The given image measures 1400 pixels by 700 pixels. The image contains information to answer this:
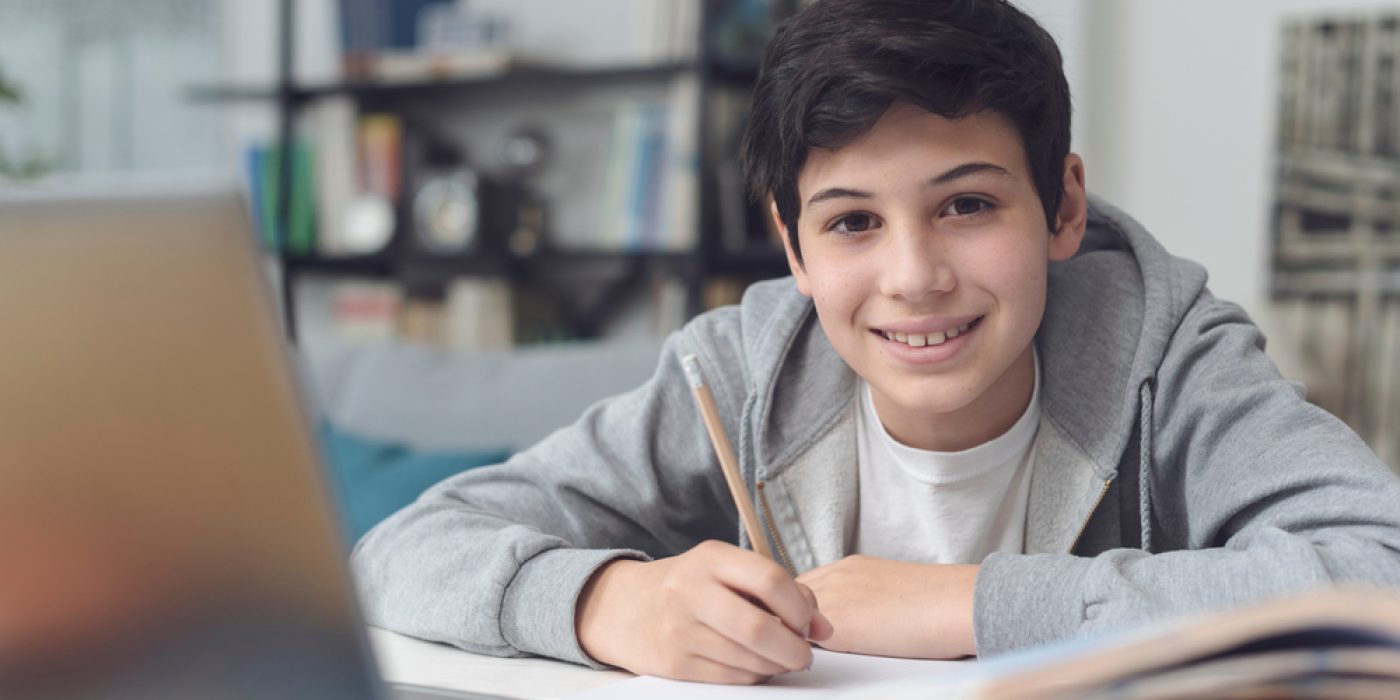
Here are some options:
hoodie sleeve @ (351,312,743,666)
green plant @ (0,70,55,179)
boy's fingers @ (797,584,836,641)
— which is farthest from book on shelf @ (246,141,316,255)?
boy's fingers @ (797,584,836,641)

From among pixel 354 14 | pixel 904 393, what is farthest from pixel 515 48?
pixel 904 393

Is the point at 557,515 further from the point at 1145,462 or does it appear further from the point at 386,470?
the point at 386,470

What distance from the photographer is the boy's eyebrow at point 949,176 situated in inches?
38.7

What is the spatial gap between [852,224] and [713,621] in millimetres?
388

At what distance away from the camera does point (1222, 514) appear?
0.94 m

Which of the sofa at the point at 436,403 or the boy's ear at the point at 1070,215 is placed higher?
the boy's ear at the point at 1070,215

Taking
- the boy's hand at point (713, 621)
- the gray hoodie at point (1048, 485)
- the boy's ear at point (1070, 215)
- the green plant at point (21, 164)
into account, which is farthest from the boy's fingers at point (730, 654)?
the green plant at point (21, 164)

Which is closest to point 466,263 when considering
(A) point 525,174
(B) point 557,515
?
(A) point 525,174

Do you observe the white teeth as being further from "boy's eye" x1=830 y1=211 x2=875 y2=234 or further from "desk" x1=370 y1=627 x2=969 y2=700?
"desk" x1=370 y1=627 x2=969 y2=700

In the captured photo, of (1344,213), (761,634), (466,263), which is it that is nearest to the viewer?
(761,634)

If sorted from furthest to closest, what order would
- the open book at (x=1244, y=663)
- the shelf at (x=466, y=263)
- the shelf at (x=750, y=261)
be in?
Answer: the shelf at (x=466, y=263), the shelf at (x=750, y=261), the open book at (x=1244, y=663)

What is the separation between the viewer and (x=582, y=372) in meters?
2.21

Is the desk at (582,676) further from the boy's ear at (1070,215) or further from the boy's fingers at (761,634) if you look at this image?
the boy's ear at (1070,215)

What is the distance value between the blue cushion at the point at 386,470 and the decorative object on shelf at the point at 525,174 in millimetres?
1249
